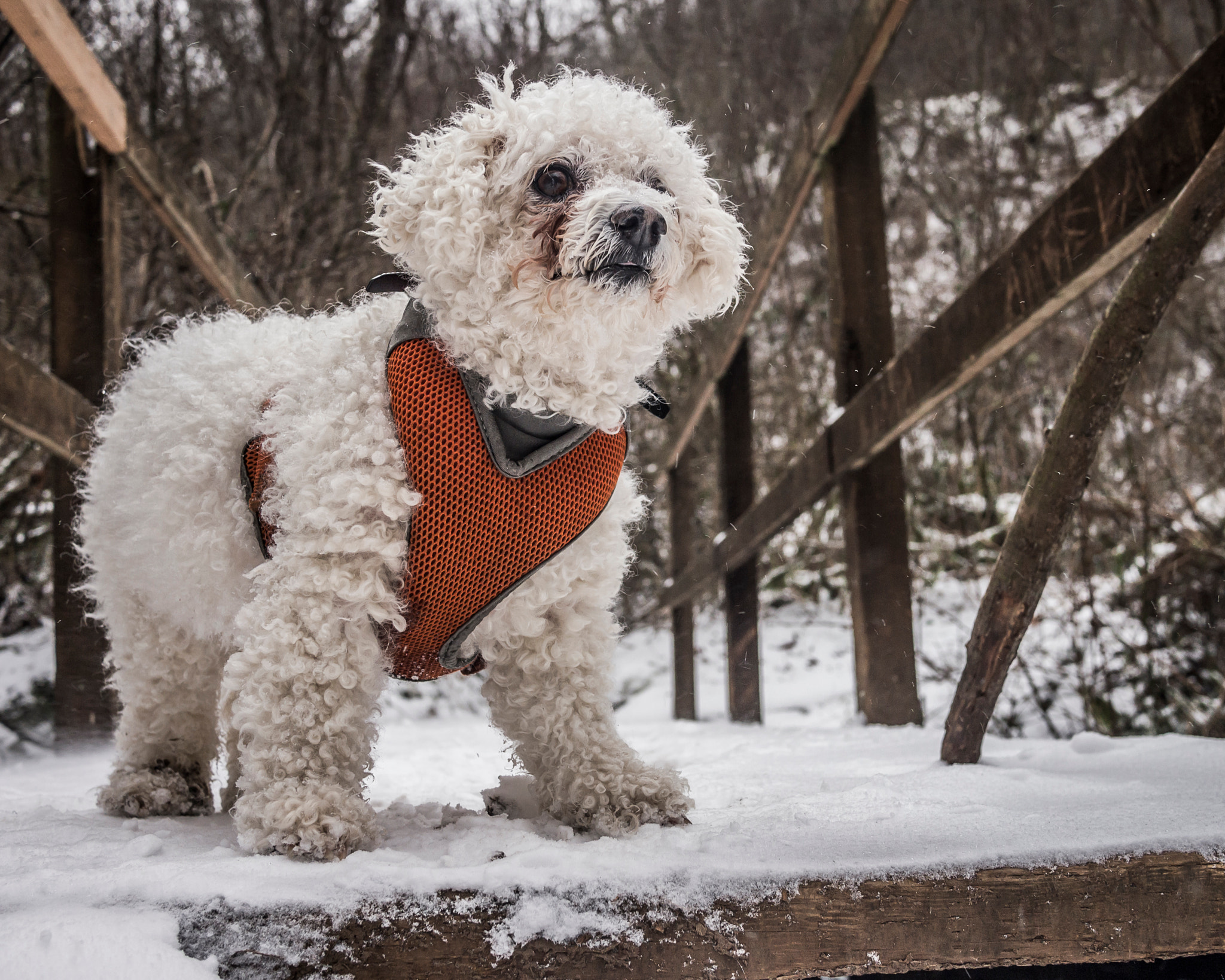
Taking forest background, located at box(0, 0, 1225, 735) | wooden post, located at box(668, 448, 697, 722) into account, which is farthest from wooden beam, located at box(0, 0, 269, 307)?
wooden post, located at box(668, 448, 697, 722)

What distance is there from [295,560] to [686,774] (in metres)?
1.12

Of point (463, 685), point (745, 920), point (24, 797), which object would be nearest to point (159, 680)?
point (24, 797)

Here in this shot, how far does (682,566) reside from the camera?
5.99 m

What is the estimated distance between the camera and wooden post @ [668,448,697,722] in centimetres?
550

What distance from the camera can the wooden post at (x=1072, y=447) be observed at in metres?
1.39

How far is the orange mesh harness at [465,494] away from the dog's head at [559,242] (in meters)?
0.06

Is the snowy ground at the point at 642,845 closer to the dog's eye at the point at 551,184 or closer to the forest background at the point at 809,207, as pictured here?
the dog's eye at the point at 551,184

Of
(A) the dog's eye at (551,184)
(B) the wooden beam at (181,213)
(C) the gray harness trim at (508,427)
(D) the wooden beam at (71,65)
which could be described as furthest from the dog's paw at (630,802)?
(D) the wooden beam at (71,65)

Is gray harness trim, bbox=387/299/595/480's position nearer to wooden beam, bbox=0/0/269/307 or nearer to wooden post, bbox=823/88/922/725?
wooden beam, bbox=0/0/269/307

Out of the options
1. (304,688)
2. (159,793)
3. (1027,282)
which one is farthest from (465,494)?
(1027,282)

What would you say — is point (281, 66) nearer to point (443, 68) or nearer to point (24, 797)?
point (443, 68)

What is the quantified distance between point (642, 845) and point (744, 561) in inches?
120

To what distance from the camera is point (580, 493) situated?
1.62m

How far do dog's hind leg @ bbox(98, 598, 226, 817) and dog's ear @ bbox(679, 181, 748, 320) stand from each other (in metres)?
1.26
